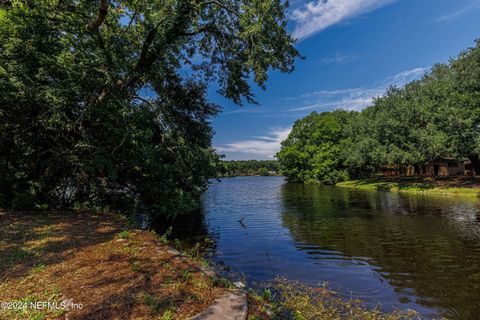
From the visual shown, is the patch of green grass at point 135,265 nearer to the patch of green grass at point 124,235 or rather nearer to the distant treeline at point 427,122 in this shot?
the patch of green grass at point 124,235

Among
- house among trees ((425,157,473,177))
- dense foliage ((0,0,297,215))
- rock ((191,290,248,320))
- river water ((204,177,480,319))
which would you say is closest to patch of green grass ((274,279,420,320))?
river water ((204,177,480,319))

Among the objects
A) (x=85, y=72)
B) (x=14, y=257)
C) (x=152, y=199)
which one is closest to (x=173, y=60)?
(x=85, y=72)

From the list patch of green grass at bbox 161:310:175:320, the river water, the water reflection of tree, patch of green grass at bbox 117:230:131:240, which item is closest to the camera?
patch of green grass at bbox 161:310:175:320

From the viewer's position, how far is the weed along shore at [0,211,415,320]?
375 cm

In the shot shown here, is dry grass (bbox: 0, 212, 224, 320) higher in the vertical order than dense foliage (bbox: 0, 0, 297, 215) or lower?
lower

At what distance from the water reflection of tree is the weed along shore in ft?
6.88

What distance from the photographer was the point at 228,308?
4027 millimetres

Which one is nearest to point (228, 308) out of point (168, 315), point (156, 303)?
point (168, 315)

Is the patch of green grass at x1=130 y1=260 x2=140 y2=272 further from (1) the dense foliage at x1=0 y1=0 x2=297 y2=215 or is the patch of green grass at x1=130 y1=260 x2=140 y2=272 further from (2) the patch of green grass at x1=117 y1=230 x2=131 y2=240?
(1) the dense foliage at x1=0 y1=0 x2=297 y2=215

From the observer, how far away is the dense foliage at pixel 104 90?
8.89 metres

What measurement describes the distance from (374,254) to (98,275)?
30.6ft

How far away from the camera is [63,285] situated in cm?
436

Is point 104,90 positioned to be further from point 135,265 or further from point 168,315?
point 168,315

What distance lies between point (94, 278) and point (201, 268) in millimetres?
2162
